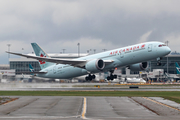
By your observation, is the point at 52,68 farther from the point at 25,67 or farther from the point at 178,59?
the point at 178,59

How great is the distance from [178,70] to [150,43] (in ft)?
182

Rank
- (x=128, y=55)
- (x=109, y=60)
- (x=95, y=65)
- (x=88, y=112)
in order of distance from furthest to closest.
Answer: (x=109, y=60), (x=95, y=65), (x=128, y=55), (x=88, y=112)

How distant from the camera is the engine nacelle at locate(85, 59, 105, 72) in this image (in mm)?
51938

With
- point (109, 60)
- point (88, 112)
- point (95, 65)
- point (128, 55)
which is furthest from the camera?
point (109, 60)

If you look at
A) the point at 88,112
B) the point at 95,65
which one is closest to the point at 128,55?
the point at 95,65

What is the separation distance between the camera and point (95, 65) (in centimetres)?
5178

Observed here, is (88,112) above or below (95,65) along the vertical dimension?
below

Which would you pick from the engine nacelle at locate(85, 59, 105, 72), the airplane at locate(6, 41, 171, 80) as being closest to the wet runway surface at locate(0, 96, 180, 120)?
the airplane at locate(6, 41, 171, 80)

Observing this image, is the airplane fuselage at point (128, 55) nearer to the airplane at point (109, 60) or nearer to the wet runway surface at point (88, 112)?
the airplane at point (109, 60)

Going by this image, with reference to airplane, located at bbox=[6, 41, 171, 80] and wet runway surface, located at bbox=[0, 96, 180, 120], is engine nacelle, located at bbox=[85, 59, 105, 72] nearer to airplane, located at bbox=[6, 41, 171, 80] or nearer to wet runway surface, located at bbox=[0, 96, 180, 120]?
airplane, located at bbox=[6, 41, 171, 80]

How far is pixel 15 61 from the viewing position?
492ft

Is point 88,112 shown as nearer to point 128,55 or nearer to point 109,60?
point 128,55

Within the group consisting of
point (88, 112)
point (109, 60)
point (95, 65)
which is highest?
point (109, 60)

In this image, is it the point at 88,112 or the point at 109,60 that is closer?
the point at 88,112
